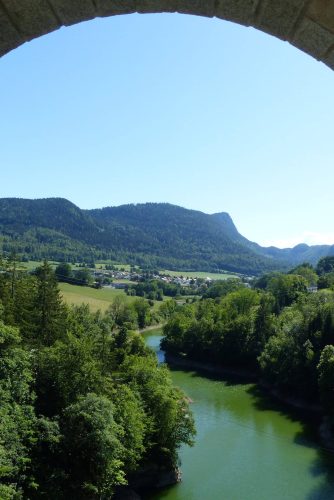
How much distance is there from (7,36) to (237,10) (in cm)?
139

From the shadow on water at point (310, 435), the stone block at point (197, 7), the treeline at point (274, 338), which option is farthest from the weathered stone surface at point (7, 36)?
the treeline at point (274, 338)

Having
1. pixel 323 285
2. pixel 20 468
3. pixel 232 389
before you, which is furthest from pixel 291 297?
pixel 20 468

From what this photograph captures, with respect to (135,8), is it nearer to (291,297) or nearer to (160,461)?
(160,461)

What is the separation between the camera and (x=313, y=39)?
265 centimetres

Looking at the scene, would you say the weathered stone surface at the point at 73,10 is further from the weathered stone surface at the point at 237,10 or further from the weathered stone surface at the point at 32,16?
the weathered stone surface at the point at 237,10

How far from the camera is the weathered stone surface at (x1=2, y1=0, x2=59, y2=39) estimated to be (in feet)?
8.98

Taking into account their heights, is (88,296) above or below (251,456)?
above

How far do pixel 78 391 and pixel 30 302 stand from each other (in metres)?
11.5

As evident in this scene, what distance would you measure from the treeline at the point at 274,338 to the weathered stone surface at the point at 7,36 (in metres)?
35.9

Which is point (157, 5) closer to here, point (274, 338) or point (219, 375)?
point (274, 338)

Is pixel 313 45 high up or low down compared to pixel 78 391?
up

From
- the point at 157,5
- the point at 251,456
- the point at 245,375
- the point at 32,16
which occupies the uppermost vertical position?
the point at 157,5

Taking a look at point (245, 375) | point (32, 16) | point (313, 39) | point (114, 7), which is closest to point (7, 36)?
point (32, 16)

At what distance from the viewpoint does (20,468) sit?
17.8 meters
